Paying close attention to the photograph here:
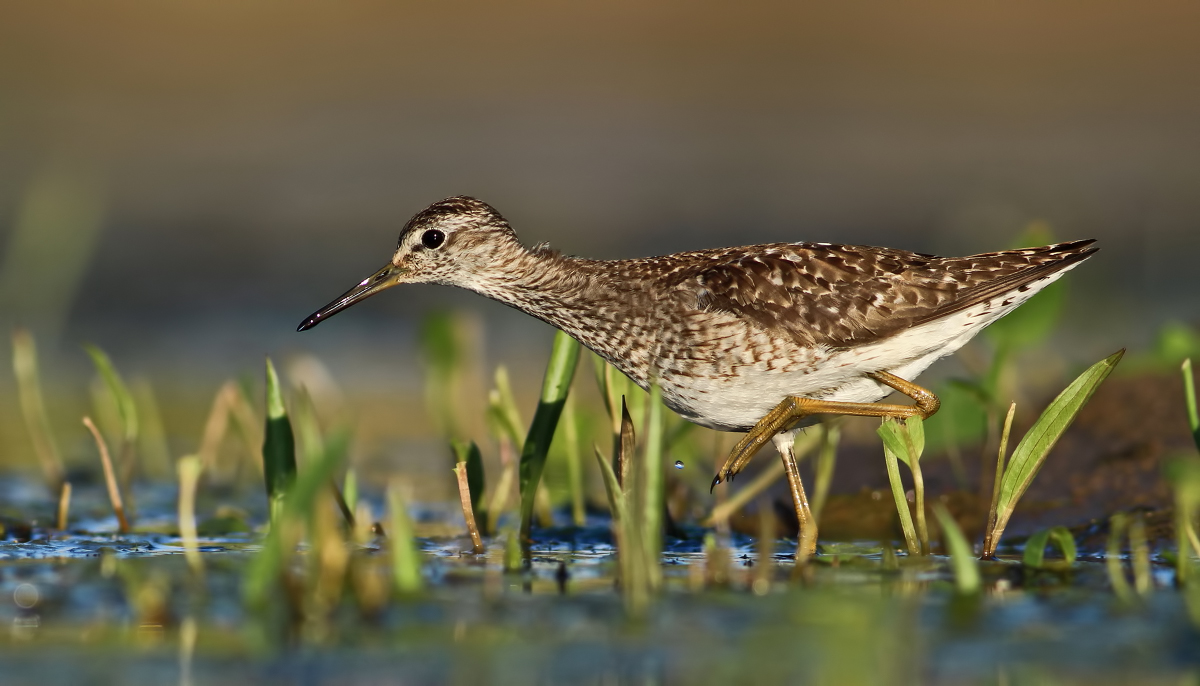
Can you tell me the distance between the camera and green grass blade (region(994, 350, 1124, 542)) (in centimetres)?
650

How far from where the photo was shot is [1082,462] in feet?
29.1

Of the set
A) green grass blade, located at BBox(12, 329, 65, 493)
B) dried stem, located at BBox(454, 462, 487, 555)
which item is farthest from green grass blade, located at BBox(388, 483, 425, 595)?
green grass blade, located at BBox(12, 329, 65, 493)

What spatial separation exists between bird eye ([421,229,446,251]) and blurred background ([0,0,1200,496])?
2.51 metres

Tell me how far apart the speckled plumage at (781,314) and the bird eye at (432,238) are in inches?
32.5

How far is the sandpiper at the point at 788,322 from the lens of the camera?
7.57m

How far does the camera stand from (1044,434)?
21.7 feet

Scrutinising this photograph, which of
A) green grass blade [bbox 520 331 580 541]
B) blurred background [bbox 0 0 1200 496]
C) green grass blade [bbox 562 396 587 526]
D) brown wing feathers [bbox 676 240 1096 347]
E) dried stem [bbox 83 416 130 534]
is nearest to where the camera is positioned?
green grass blade [bbox 520 331 580 541]

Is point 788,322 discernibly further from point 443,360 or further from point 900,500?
point 443,360

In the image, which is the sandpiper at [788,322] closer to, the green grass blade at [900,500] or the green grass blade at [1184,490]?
the green grass blade at [900,500]

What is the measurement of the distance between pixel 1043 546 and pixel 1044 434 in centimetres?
58

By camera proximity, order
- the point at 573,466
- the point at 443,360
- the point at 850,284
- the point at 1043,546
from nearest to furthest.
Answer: the point at 1043,546 → the point at 850,284 → the point at 573,466 → the point at 443,360

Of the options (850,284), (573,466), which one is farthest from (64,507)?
(850,284)

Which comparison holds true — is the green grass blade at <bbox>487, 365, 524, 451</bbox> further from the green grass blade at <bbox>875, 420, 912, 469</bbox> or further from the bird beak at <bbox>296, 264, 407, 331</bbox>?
the green grass blade at <bbox>875, 420, 912, 469</bbox>

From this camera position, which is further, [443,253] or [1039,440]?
[443,253]
